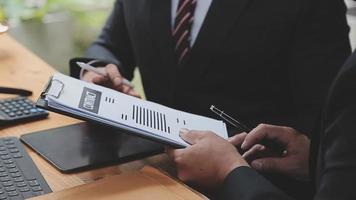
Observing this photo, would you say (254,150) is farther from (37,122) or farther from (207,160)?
(37,122)

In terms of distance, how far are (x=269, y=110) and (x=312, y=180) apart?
1.74ft

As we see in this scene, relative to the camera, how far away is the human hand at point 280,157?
111cm

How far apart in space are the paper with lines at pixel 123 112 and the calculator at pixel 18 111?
0.18 metres

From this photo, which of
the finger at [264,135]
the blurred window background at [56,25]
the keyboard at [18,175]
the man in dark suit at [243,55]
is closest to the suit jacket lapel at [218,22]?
the man in dark suit at [243,55]

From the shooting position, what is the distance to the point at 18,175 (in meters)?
1.00

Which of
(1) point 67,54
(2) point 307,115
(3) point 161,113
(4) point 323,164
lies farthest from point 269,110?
(1) point 67,54

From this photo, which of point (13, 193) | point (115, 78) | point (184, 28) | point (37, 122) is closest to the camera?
point (13, 193)

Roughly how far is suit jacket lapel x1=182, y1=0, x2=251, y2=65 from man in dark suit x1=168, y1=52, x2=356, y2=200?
35cm

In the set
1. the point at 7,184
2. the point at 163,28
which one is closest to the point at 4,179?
the point at 7,184

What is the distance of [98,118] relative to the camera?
3.27 feet

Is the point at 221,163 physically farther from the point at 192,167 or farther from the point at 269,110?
the point at 269,110

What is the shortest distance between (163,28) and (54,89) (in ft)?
1.74

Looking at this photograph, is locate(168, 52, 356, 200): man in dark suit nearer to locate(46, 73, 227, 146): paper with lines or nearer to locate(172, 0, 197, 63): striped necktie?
locate(46, 73, 227, 146): paper with lines

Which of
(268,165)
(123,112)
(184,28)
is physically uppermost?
(184,28)
